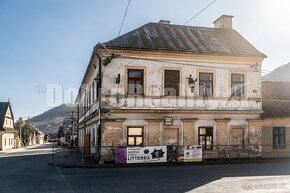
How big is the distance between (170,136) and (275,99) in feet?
36.2

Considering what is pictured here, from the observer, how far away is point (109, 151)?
856 inches

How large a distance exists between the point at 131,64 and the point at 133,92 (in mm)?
1902

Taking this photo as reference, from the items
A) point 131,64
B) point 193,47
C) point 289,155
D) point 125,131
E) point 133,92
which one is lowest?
point 289,155

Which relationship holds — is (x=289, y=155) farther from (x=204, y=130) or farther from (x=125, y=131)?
(x=125, y=131)

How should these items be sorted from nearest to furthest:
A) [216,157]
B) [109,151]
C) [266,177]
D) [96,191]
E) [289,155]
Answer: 1. [96,191]
2. [266,177]
3. [109,151]
4. [216,157]
5. [289,155]

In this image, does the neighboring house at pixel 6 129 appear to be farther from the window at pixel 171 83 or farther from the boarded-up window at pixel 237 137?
the boarded-up window at pixel 237 137

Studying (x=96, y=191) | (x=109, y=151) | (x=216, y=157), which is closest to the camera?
(x=96, y=191)

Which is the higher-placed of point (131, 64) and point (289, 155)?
point (131, 64)

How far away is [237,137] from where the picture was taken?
24531 millimetres

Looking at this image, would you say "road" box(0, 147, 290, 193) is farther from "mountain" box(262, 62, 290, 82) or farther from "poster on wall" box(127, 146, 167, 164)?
"mountain" box(262, 62, 290, 82)

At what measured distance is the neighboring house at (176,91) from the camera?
2236 cm

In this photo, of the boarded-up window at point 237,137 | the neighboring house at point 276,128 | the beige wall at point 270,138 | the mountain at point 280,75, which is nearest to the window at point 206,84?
the boarded-up window at point 237,137

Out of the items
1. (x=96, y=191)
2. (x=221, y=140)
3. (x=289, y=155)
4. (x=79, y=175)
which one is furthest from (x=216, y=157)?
(x=96, y=191)

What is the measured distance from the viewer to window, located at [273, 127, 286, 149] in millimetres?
26305
